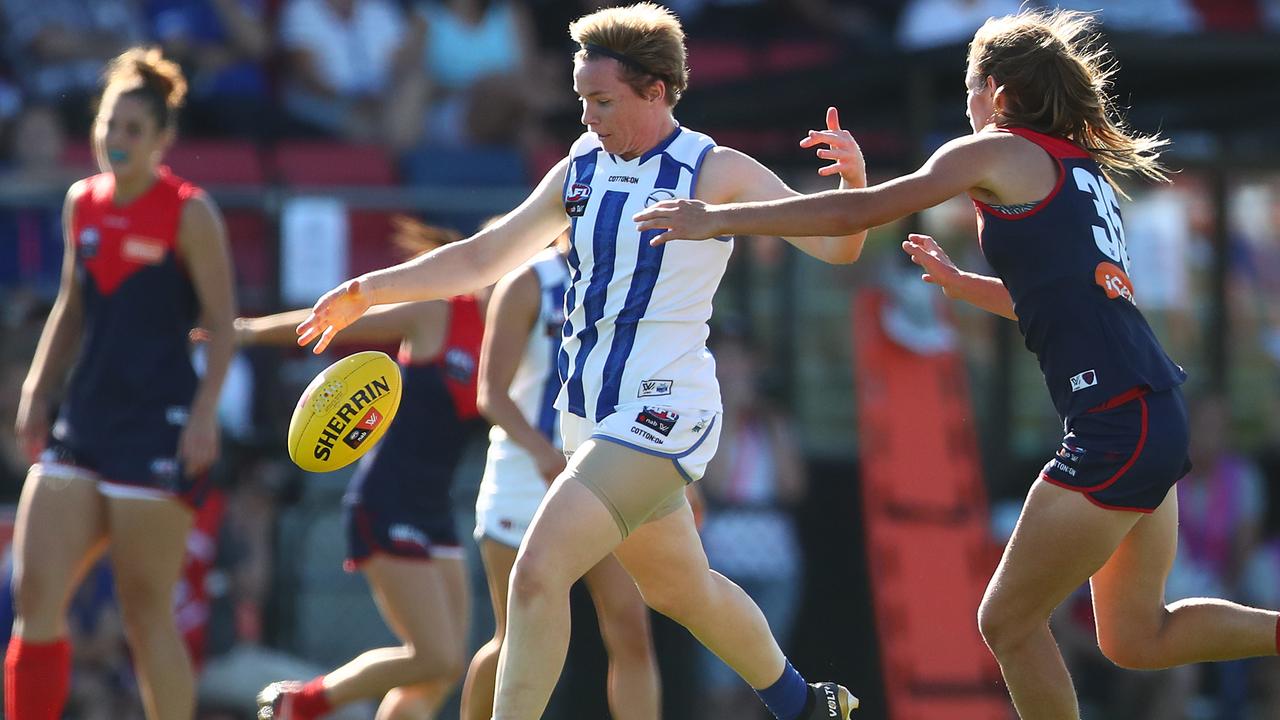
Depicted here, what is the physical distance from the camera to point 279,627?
918 cm

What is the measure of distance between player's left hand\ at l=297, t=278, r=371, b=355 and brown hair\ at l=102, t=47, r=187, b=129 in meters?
1.97

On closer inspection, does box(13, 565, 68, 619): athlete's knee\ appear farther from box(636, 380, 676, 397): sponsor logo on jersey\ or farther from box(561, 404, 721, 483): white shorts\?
box(636, 380, 676, 397): sponsor logo on jersey\

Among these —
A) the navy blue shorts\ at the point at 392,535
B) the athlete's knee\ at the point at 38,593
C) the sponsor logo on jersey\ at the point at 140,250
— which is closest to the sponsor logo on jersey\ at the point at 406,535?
the navy blue shorts\ at the point at 392,535

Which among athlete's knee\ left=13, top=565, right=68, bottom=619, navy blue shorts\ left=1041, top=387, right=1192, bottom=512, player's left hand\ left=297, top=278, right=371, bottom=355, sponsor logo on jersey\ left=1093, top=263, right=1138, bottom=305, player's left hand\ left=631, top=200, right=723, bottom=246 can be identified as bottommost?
athlete's knee\ left=13, top=565, right=68, bottom=619

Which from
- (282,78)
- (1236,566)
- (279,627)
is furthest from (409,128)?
(1236,566)

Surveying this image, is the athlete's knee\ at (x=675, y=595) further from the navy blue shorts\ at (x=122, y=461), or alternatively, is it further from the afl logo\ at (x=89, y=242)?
the afl logo\ at (x=89, y=242)

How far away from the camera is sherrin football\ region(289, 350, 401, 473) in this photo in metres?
5.28

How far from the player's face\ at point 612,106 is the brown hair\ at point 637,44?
29 mm

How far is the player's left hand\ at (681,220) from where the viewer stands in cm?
456

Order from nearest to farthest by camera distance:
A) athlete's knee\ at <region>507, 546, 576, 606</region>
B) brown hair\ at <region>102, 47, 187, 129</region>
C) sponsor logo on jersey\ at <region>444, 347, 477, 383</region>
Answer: athlete's knee\ at <region>507, 546, 576, 606</region>, brown hair\ at <region>102, 47, 187, 129</region>, sponsor logo on jersey\ at <region>444, 347, 477, 383</region>

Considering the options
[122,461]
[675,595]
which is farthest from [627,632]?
[122,461]

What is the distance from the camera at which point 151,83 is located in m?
6.66

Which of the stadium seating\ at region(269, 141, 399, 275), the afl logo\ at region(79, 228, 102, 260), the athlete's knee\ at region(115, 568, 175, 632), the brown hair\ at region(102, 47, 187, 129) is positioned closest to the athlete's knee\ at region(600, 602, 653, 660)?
the athlete's knee\ at region(115, 568, 175, 632)

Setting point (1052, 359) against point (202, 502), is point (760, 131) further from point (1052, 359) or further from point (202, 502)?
point (1052, 359)
